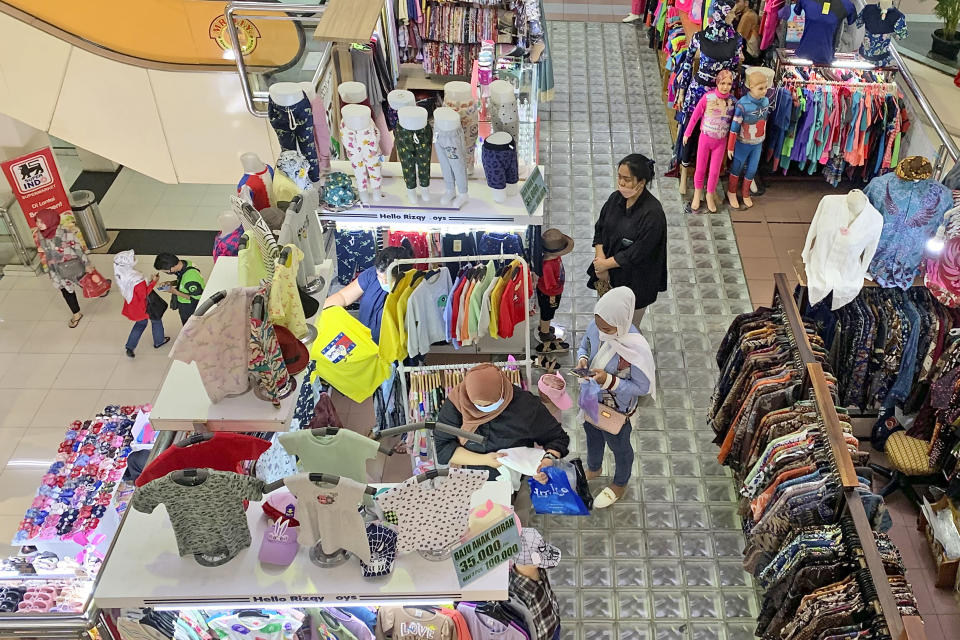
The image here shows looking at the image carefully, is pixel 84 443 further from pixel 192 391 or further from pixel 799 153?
pixel 799 153

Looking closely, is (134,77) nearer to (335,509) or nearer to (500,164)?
(500,164)

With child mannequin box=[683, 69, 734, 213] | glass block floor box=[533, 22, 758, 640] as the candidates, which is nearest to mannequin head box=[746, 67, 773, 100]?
child mannequin box=[683, 69, 734, 213]

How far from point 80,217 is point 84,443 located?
190 inches

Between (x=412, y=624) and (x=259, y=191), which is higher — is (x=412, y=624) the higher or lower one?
the lower one

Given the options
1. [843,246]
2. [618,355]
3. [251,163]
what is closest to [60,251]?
[251,163]

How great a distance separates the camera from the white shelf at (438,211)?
4.94 meters

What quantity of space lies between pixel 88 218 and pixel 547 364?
6280 millimetres

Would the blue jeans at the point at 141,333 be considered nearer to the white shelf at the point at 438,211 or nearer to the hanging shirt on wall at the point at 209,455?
the white shelf at the point at 438,211

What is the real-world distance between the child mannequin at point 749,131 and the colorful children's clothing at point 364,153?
4.32 metres

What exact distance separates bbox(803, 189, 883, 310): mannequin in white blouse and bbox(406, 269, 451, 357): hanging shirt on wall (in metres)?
2.47

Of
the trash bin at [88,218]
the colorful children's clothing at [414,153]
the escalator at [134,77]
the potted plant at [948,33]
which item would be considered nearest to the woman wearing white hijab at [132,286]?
the escalator at [134,77]

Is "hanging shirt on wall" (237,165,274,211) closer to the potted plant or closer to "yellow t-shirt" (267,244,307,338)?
"yellow t-shirt" (267,244,307,338)

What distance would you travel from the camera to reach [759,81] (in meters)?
7.59

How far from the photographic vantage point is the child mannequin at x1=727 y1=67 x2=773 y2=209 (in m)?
7.63
